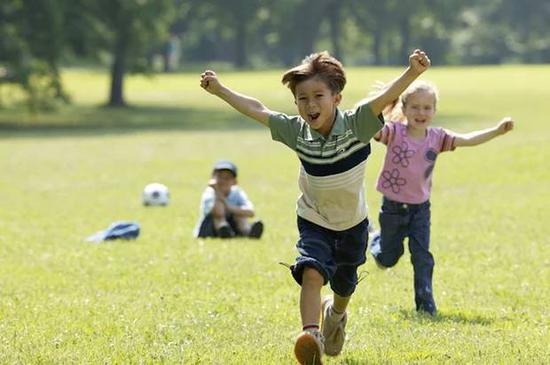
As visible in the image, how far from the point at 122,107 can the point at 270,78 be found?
16.5 metres

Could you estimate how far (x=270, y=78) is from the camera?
7069cm

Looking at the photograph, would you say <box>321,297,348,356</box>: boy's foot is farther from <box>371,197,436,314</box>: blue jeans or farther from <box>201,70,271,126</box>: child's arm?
<box>371,197,436,314</box>: blue jeans

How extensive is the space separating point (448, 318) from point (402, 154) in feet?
4.46

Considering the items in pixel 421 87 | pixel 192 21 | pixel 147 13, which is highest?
pixel 421 87

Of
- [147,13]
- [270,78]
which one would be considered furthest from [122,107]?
[270,78]

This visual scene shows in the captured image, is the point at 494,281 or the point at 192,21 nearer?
the point at 494,281

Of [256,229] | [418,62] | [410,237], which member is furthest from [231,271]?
[418,62]

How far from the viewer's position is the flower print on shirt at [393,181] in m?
8.95

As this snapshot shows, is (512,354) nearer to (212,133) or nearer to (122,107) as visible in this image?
(212,133)

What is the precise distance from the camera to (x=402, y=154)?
895cm

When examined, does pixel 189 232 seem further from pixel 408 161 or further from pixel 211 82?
pixel 211 82

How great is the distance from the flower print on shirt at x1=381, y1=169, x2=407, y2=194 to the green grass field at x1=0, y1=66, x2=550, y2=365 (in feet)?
2.51

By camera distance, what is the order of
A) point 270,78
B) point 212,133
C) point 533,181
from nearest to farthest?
1. point 533,181
2. point 212,133
3. point 270,78

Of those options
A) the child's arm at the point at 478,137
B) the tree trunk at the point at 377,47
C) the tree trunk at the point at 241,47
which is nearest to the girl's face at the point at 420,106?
the child's arm at the point at 478,137
